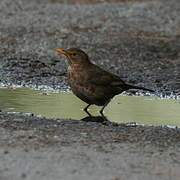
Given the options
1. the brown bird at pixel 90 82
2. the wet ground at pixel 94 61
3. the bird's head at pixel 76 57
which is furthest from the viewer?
the bird's head at pixel 76 57

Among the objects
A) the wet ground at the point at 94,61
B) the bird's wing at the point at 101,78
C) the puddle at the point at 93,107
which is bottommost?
the puddle at the point at 93,107

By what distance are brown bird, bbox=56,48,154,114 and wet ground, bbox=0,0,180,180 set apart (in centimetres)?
62

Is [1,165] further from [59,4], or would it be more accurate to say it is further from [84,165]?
[59,4]

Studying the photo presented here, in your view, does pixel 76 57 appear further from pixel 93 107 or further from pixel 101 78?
pixel 93 107

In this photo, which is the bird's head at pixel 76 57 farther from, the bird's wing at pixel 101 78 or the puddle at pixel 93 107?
the puddle at pixel 93 107

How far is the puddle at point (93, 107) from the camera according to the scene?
1217 centimetres

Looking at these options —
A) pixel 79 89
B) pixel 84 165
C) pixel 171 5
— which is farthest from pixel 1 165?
pixel 171 5

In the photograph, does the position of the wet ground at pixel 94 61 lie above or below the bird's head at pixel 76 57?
below

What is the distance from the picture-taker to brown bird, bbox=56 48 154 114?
458 inches

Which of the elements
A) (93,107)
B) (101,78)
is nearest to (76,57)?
(101,78)

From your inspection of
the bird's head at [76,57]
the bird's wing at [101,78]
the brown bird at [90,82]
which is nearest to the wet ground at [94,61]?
the brown bird at [90,82]

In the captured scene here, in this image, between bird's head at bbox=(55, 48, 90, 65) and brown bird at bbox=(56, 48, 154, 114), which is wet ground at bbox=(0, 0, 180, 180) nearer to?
brown bird at bbox=(56, 48, 154, 114)

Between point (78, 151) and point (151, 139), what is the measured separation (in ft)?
4.06

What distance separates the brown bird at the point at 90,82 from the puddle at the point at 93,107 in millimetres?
360
